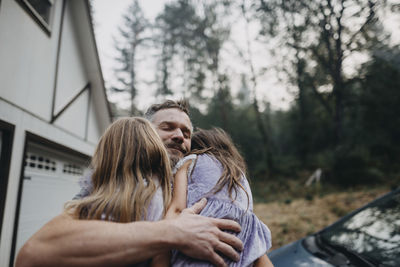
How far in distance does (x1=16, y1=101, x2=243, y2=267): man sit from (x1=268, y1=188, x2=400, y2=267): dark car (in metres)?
1.24

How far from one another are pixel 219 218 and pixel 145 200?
454 millimetres

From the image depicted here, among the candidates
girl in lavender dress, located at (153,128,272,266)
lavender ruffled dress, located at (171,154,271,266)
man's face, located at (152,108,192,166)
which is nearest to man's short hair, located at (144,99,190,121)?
man's face, located at (152,108,192,166)

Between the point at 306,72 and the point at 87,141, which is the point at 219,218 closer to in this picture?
the point at 87,141

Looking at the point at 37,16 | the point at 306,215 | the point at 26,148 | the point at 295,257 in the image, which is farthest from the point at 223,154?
the point at 306,215

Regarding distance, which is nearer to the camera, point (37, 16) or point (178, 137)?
point (178, 137)

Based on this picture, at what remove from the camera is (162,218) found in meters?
1.33

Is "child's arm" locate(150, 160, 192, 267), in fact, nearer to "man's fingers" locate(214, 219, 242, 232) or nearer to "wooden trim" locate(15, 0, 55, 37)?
"man's fingers" locate(214, 219, 242, 232)

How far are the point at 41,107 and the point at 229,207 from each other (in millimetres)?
4151

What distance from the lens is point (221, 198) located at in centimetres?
150

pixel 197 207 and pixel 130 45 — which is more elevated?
pixel 130 45

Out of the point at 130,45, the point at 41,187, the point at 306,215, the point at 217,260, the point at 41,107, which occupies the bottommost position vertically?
the point at 306,215

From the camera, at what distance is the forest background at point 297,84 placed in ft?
39.1

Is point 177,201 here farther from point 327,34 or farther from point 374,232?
point 327,34

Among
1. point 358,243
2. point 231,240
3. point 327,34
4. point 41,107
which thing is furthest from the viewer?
point 327,34
